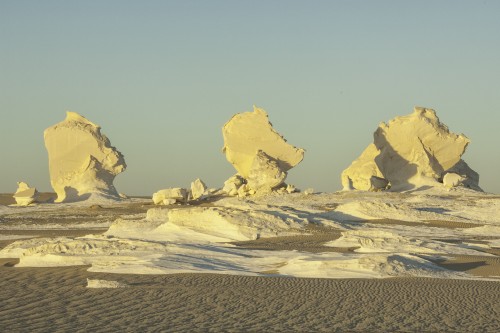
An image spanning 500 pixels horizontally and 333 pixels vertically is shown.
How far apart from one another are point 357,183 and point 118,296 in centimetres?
3630

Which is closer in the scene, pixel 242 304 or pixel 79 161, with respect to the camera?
pixel 242 304

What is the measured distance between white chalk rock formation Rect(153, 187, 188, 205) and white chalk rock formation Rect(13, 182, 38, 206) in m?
8.00

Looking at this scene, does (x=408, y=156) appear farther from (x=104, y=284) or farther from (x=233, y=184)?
(x=104, y=284)

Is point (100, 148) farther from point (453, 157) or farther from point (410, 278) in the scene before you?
point (410, 278)

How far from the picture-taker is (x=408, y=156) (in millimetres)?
46250

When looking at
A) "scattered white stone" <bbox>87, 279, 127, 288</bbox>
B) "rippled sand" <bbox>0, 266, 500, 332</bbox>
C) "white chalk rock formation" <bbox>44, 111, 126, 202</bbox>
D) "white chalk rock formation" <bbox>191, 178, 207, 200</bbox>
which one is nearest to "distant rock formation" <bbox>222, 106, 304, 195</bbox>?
"white chalk rock formation" <bbox>191, 178, 207, 200</bbox>

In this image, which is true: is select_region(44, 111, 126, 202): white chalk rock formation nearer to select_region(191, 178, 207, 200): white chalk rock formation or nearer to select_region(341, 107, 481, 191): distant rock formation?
select_region(191, 178, 207, 200): white chalk rock formation

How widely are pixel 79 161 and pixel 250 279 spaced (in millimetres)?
34947

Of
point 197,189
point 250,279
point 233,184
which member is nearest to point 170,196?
point 197,189

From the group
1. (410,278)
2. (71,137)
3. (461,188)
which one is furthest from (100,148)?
(410,278)

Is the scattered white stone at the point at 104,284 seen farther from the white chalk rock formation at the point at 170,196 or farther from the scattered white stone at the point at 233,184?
the scattered white stone at the point at 233,184

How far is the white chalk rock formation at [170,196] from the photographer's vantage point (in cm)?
4159

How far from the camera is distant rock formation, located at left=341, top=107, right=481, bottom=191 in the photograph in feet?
149

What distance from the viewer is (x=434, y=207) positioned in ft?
109
